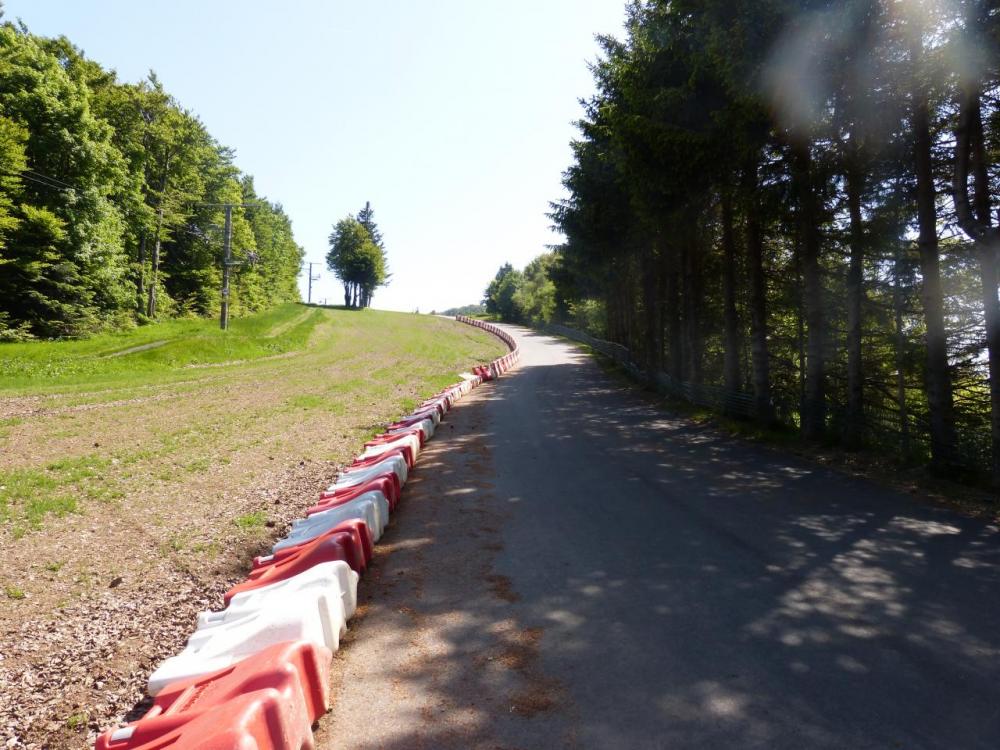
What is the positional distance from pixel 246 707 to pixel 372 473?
640cm

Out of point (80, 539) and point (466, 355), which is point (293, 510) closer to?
point (80, 539)

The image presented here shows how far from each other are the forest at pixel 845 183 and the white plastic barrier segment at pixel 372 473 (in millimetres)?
8052

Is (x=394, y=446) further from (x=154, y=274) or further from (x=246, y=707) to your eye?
(x=154, y=274)

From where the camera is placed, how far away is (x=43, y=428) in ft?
45.1

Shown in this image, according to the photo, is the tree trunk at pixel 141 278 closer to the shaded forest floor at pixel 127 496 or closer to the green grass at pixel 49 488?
the shaded forest floor at pixel 127 496

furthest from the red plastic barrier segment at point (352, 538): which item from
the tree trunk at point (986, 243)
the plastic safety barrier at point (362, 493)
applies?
the tree trunk at point (986, 243)

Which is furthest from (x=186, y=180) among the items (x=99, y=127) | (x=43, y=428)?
(x=43, y=428)

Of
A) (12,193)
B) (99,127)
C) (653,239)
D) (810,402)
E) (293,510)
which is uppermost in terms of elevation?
(99,127)

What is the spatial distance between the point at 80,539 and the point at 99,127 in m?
32.5

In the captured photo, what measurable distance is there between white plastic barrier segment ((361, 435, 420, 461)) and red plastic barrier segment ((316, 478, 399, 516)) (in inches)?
86.4

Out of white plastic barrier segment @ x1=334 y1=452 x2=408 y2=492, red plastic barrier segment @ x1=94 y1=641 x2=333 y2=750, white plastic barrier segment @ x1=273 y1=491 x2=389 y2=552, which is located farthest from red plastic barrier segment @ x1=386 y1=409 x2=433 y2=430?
red plastic barrier segment @ x1=94 y1=641 x2=333 y2=750

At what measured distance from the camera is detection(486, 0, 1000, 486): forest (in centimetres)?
938

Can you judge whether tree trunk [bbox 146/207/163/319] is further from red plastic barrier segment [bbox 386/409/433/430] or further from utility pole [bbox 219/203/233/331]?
red plastic barrier segment [bbox 386/409/433/430]

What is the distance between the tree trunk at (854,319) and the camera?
11.6 metres
